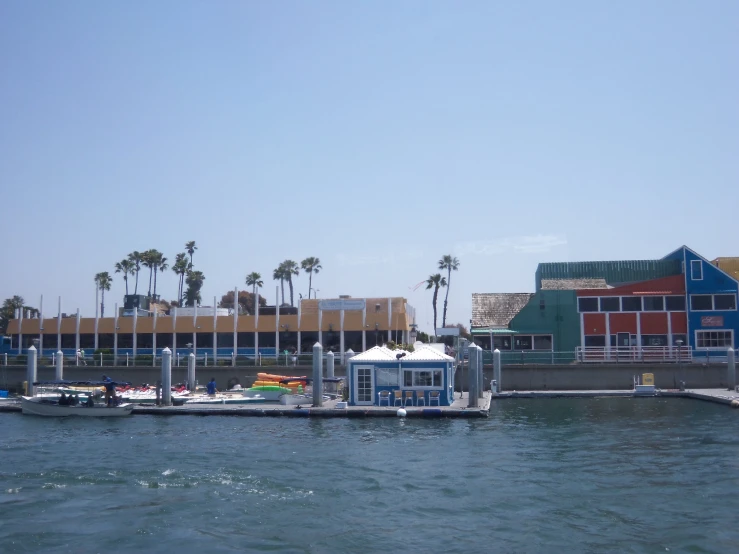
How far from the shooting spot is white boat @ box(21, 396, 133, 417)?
35906 millimetres

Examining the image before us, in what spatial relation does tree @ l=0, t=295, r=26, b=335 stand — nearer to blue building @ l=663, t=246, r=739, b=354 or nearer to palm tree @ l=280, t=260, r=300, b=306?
palm tree @ l=280, t=260, r=300, b=306

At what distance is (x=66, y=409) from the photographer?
120 ft

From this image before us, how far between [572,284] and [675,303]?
8.04m

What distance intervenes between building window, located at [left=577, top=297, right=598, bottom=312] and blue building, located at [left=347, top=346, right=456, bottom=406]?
21.9 metres

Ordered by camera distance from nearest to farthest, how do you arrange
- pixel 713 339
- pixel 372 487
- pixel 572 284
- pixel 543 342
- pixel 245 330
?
pixel 372 487 → pixel 713 339 → pixel 543 342 → pixel 245 330 → pixel 572 284

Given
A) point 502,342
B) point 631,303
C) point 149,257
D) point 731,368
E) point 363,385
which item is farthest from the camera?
point 149,257

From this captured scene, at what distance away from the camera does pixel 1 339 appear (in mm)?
67375

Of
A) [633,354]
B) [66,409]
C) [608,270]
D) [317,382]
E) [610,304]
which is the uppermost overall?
[608,270]

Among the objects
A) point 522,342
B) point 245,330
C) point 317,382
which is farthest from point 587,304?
point 317,382

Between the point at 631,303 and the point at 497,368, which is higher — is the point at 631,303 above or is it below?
above

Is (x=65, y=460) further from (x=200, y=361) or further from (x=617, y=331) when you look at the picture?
(x=617, y=331)

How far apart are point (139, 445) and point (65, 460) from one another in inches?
129

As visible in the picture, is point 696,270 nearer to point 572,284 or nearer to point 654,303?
point 654,303

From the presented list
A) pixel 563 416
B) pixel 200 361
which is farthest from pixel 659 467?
pixel 200 361
